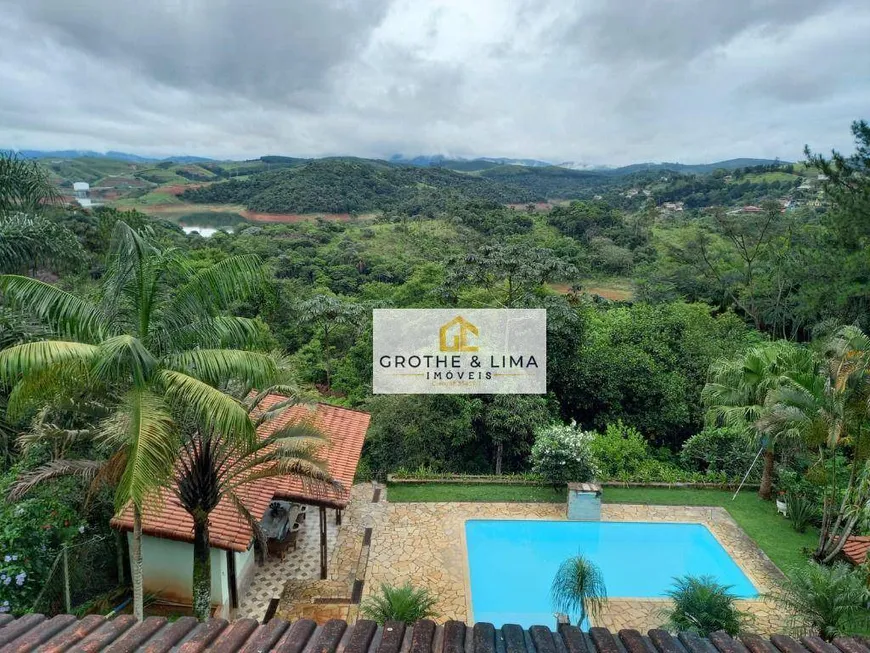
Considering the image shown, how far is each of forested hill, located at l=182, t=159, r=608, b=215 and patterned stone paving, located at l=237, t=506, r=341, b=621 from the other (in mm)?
55818

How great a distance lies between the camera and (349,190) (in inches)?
2815

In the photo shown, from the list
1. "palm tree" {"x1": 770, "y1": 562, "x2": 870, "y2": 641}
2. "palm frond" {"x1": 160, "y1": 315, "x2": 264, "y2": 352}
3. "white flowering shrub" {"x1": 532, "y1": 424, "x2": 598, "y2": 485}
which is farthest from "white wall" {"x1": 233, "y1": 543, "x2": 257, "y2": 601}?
"palm tree" {"x1": 770, "y1": 562, "x2": 870, "y2": 641}

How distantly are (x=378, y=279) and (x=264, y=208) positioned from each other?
3520cm

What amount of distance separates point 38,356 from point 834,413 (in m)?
10.8

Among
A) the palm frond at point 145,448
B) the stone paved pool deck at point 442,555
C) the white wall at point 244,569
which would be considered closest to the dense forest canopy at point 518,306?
the palm frond at point 145,448

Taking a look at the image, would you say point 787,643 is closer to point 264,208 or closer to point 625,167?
point 264,208

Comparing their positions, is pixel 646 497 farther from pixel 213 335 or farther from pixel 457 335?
pixel 213 335

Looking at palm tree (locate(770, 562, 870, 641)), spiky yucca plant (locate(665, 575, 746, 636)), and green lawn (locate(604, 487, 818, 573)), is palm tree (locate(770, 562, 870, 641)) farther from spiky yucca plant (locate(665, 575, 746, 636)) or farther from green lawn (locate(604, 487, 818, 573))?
green lawn (locate(604, 487, 818, 573))

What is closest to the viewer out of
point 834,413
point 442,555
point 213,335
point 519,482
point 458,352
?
point 213,335

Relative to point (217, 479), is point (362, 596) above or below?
below

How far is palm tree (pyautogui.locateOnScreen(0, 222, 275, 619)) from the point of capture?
480 centimetres

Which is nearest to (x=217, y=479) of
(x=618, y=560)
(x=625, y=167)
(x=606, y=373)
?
(x=618, y=560)

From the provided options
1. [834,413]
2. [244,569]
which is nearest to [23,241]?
[244,569]

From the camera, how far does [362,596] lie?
8797 millimetres
